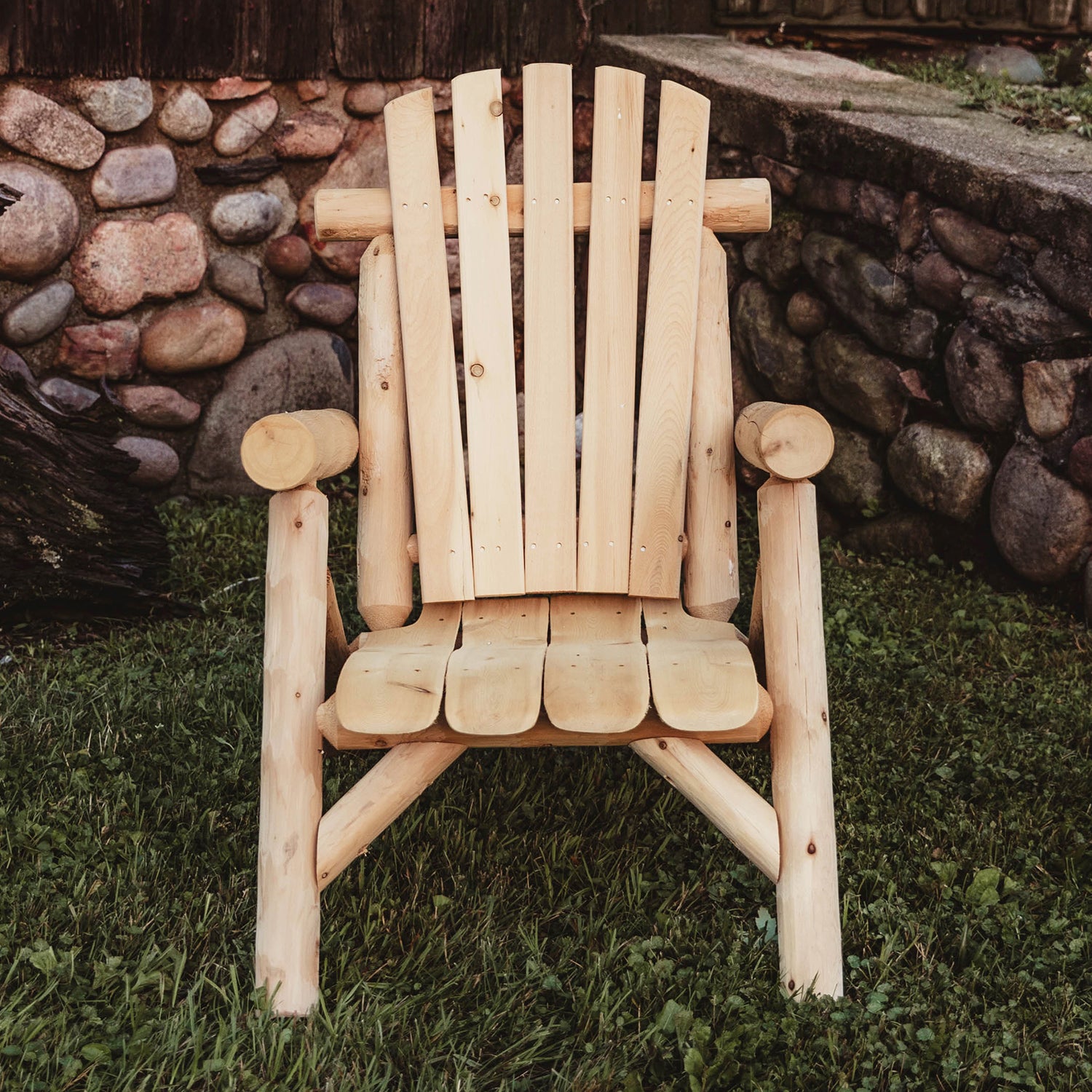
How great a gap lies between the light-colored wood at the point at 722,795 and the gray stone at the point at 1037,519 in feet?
4.72

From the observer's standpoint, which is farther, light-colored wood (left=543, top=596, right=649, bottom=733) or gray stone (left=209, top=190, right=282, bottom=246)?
gray stone (left=209, top=190, right=282, bottom=246)

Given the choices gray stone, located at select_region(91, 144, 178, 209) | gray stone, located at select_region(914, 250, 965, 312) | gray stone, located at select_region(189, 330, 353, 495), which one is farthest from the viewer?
gray stone, located at select_region(189, 330, 353, 495)

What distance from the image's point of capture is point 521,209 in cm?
207

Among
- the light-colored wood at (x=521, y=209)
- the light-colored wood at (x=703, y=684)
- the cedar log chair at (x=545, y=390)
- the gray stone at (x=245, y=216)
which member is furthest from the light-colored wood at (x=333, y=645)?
the gray stone at (x=245, y=216)

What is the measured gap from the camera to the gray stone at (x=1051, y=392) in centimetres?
273

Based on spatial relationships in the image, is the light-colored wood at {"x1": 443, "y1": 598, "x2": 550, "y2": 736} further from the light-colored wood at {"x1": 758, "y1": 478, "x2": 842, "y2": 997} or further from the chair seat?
the light-colored wood at {"x1": 758, "y1": 478, "x2": 842, "y2": 997}

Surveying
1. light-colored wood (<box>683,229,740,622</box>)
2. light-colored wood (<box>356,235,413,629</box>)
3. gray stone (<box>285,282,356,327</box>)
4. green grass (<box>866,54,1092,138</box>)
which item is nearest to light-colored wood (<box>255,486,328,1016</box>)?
light-colored wood (<box>356,235,413,629</box>)

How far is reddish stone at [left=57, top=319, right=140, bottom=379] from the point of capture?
3.32 metres

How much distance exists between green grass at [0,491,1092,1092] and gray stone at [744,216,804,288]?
1160mm

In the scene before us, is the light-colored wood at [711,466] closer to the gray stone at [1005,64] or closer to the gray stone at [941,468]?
the gray stone at [941,468]

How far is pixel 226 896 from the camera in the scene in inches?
74.6

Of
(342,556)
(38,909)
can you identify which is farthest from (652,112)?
(38,909)

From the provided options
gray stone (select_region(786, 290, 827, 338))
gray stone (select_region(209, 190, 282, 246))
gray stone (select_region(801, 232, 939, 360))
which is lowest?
gray stone (select_region(786, 290, 827, 338))

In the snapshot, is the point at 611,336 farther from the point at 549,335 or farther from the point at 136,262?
the point at 136,262
